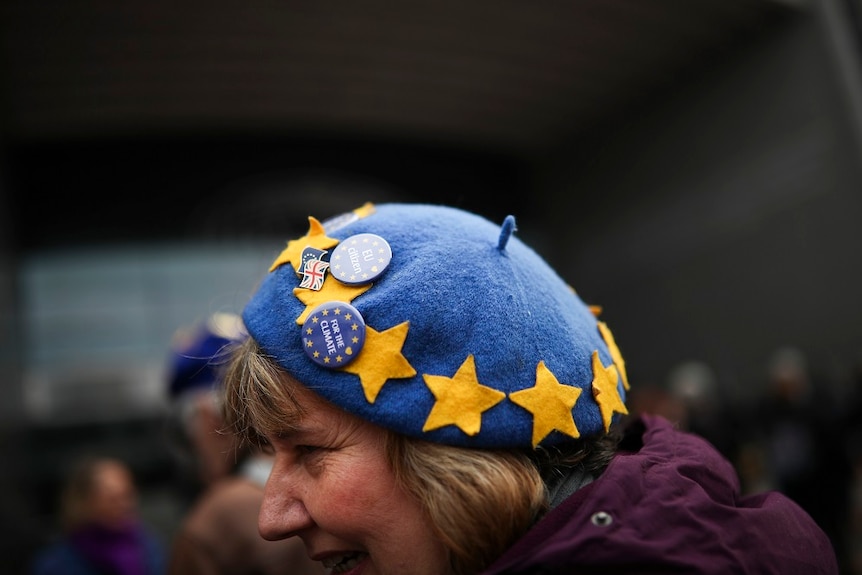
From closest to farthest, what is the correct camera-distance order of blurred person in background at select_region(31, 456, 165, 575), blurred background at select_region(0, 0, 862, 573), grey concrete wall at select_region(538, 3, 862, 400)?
blurred person in background at select_region(31, 456, 165, 575) → grey concrete wall at select_region(538, 3, 862, 400) → blurred background at select_region(0, 0, 862, 573)

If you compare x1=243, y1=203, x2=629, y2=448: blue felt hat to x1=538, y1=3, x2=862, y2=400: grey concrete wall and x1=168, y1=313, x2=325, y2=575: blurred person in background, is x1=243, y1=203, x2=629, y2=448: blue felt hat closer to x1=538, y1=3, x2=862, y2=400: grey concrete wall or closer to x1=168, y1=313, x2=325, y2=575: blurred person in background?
x1=168, y1=313, x2=325, y2=575: blurred person in background

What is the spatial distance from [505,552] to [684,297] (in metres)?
10.6

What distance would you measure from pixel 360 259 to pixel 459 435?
285mm

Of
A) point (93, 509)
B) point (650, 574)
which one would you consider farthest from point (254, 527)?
point (93, 509)

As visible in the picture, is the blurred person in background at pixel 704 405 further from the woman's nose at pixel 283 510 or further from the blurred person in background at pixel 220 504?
the woman's nose at pixel 283 510

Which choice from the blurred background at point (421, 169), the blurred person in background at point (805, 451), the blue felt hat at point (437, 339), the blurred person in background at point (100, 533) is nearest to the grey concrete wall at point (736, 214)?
the blurred background at point (421, 169)

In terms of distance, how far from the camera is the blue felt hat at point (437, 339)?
986mm

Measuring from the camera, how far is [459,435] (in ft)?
3.22

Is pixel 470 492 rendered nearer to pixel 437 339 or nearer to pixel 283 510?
pixel 437 339

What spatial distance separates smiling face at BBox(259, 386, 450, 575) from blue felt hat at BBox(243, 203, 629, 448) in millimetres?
63

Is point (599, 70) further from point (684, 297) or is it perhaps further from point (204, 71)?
point (204, 71)

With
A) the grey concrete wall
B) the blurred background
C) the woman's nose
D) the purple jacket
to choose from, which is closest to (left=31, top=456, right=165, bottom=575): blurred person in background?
the woman's nose

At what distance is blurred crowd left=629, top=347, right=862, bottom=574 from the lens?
5.75m

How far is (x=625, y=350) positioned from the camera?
12242 millimetres
